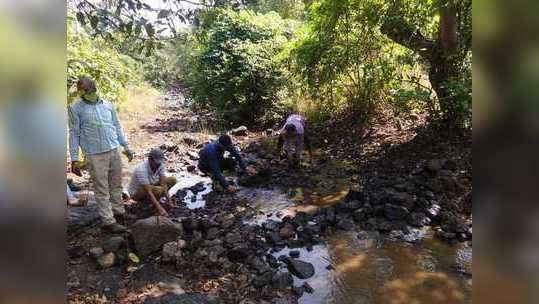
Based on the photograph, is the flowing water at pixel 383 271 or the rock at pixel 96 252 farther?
the rock at pixel 96 252

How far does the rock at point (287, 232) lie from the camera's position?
5.93 m

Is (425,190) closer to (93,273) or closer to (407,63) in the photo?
(407,63)

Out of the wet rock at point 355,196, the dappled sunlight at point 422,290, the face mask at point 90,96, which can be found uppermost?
the face mask at point 90,96

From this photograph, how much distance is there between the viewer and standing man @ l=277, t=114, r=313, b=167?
8.15m

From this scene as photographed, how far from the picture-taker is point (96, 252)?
4961mm

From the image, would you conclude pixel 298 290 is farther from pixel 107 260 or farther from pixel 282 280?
pixel 107 260

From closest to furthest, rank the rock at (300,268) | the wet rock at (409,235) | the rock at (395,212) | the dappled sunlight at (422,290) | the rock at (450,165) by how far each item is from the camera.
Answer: the dappled sunlight at (422,290) → the rock at (300,268) → the wet rock at (409,235) → the rock at (395,212) → the rock at (450,165)

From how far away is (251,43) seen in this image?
14.0 m

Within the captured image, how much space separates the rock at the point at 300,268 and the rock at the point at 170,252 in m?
1.24

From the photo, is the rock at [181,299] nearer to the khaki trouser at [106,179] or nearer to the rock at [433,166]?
the khaki trouser at [106,179]

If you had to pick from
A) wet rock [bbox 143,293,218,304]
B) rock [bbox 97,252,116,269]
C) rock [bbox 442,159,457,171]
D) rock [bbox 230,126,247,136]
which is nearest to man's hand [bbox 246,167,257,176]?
rock [bbox 442,159,457,171]

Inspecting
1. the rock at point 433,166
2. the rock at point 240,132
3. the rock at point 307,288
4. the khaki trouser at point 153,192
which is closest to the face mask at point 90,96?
the khaki trouser at point 153,192
